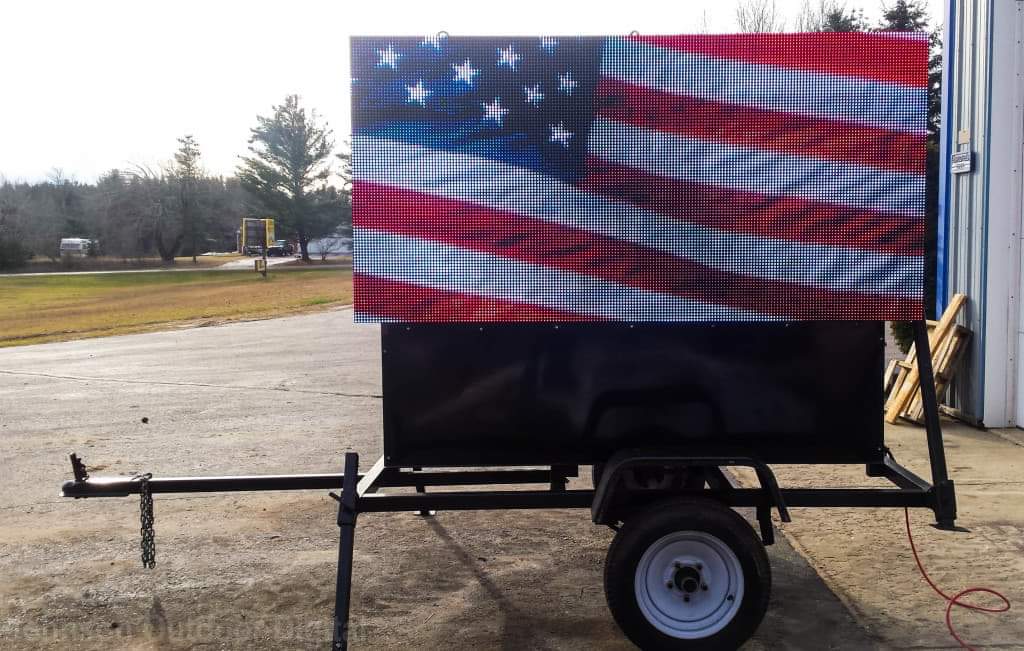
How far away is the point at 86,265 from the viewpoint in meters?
56.0

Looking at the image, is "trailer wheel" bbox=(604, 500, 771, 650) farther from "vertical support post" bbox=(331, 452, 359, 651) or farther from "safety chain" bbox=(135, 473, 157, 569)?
"safety chain" bbox=(135, 473, 157, 569)

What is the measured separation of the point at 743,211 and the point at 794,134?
385mm

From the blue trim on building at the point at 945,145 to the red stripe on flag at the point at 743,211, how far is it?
5415mm

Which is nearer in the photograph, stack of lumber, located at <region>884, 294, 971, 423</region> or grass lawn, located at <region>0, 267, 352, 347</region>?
stack of lumber, located at <region>884, 294, 971, 423</region>

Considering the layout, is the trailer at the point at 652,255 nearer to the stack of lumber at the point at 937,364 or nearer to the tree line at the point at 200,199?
the stack of lumber at the point at 937,364

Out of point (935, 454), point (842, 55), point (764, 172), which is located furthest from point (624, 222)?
point (935, 454)

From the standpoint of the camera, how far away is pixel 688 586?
164 inches

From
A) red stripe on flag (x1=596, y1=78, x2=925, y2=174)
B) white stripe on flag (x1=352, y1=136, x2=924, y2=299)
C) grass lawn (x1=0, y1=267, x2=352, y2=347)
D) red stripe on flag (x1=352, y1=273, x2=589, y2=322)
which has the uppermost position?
red stripe on flag (x1=596, y1=78, x2=925, y2=174)

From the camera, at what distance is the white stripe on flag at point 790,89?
4.06 metres

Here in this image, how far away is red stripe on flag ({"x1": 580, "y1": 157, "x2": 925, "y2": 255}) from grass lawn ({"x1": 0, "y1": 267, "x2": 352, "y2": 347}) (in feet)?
60.2

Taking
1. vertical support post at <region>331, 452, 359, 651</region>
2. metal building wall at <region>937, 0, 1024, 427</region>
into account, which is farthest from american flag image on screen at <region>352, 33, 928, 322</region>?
metal building wall at <region>937, 0, 1024, 427</region>

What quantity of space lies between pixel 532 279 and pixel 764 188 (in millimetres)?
1052

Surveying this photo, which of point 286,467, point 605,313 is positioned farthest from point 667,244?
point 286,467

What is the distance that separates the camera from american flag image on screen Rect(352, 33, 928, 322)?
13.4 feet
